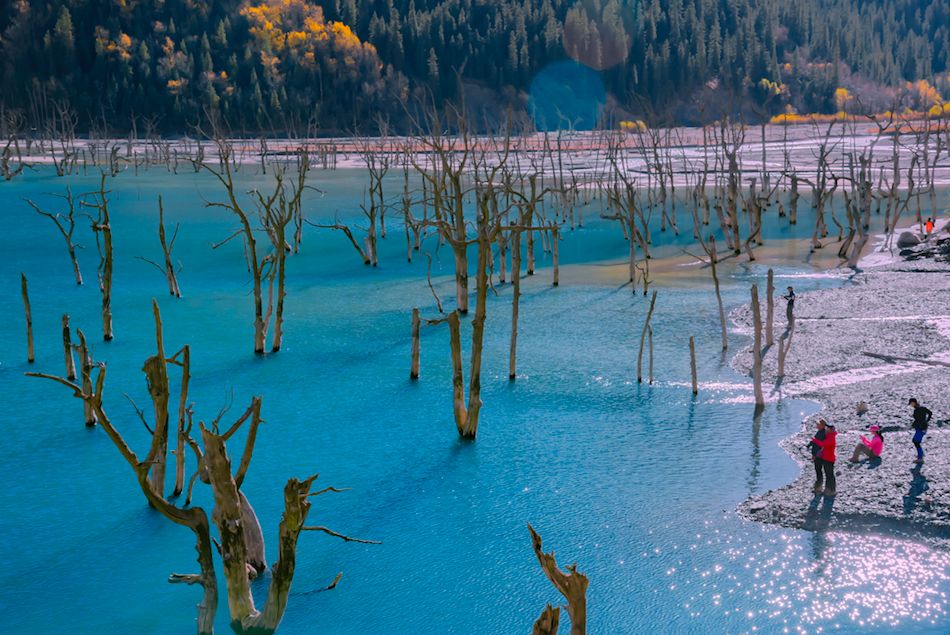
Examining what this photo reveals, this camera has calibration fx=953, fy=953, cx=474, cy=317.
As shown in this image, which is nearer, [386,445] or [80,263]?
[386,445]

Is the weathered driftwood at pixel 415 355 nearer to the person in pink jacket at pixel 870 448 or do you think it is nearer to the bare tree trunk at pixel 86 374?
the bare tree trunk at pixel 86 374

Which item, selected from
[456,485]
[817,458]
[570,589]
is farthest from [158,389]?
[817,458]

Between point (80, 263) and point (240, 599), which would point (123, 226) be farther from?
point (240, 599)

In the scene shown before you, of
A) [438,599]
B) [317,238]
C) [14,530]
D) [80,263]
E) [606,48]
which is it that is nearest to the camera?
[438,599]

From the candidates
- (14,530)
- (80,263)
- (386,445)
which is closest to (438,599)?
(386,445)

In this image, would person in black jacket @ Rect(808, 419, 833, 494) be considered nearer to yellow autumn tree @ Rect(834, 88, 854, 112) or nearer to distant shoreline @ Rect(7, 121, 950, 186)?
distant shoreline @ Rect(7, 121, 950, 186)

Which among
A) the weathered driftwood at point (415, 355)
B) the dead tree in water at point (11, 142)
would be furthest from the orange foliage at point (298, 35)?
the weathered driftwood at point (415, 355)
